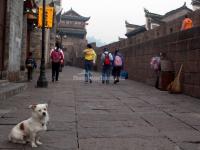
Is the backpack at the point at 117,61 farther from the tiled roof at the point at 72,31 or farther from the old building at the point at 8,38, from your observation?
the tiled roof at the point at 72,31

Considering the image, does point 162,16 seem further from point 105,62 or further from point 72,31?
point 72,31

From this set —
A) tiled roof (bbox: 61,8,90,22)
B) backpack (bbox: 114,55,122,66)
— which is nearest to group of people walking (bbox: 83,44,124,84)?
backpack (bbox: 114,55,122,66)

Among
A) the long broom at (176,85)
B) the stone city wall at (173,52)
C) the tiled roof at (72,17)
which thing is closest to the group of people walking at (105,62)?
the stone city wall at (173,52)

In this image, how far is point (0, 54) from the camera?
1226 cm

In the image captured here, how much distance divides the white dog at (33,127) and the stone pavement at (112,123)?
114mm

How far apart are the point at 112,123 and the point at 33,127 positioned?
2079 mm

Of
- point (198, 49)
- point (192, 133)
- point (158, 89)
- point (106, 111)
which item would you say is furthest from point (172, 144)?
point (158, 89)

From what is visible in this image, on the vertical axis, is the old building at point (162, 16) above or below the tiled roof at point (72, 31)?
below

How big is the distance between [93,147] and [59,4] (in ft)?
175

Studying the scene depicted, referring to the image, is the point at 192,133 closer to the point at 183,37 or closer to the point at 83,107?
the point at 83,107

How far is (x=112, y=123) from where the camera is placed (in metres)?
6.62

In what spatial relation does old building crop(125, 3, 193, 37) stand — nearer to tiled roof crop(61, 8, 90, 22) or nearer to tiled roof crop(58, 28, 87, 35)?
tiled roof crop(58, 28, 87, 35)

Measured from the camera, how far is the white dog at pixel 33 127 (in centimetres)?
482

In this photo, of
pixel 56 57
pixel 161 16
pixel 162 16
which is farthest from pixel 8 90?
pixel 161 16
